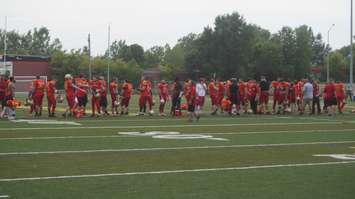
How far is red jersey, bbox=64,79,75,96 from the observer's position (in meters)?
23.2

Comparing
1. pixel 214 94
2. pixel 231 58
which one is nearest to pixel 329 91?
pixel 214 94

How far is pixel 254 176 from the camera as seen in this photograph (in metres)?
9.70

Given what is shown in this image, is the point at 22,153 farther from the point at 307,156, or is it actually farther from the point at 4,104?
the point at 4,104

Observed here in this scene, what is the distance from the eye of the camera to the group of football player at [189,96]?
23906 millimetres

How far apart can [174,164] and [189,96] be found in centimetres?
1383

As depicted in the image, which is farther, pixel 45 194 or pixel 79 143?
pixel 79 143

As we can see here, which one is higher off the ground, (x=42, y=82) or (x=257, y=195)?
(x=42, y=82)

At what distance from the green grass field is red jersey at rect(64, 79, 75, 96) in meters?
5.18

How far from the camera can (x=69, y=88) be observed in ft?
76.8

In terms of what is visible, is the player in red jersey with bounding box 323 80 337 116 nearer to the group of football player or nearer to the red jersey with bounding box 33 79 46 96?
the group of football player

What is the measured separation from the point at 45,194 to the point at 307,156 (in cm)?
588

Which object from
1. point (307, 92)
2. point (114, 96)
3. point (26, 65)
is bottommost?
point (114, 96)

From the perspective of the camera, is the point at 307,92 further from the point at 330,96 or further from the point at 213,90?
the point at 213,90

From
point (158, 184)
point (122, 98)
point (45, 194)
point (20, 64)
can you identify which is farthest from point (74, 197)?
point (20, 64)
